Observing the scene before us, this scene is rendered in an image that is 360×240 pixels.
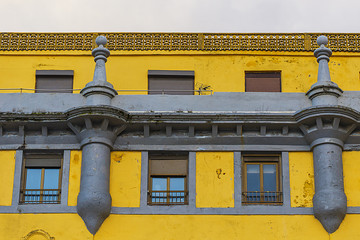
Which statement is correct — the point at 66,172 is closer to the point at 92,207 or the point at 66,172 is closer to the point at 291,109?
the point at 92,207

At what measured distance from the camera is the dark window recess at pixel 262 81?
32469mm

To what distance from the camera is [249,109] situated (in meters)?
29.8

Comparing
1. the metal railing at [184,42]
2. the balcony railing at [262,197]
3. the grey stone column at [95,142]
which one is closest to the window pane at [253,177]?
the balcony railing at [262,197]

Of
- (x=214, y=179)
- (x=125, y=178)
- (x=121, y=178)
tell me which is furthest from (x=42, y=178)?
(x=214, y=179)

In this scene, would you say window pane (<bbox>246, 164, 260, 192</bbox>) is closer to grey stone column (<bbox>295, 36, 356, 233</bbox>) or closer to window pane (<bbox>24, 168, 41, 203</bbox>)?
grey stone column (<bbox>295, 36, 356, 233</bbox>)

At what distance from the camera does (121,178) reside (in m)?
29.0

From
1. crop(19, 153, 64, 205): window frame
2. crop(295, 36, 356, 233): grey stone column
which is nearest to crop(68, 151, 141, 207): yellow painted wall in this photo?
crop(19, 153, 64, 205): window frame

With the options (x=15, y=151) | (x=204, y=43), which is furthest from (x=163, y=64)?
(x=15, y=151)

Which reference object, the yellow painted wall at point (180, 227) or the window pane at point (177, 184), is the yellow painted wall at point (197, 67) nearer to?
the window pane at point (177, 184)

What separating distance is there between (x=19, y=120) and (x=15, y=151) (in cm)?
96

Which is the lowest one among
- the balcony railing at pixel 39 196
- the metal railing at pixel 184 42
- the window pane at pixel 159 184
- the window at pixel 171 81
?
the balcony railing at pixel 39 196

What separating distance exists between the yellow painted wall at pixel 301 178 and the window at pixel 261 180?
1.34 feet

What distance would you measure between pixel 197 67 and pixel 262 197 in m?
5.83

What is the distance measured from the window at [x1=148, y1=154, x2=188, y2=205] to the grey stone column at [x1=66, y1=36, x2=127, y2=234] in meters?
1.34
